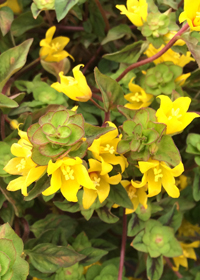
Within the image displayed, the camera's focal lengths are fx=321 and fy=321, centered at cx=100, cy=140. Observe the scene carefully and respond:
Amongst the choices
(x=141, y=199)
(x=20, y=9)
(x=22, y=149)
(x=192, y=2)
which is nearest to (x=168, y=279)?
(x=141, y=199)

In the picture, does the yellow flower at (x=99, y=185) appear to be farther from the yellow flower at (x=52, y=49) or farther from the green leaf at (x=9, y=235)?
the yellow flower at (x=52, y=49)

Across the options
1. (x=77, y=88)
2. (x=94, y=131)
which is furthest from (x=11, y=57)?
(x=94, y=131)

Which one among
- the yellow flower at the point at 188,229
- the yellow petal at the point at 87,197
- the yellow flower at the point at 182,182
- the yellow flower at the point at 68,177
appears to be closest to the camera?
the yellow flower at the point at 68,177

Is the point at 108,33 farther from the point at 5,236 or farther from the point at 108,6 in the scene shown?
the point at 5,236

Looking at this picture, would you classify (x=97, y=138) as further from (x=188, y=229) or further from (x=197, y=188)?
(x=188, y=229)

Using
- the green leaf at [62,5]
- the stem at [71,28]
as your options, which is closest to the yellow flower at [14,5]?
the stem at [71,28]

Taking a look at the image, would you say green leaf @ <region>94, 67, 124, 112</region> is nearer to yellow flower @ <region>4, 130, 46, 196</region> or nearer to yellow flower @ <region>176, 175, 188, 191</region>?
yellow flower @ <region>4, 130, 46, 196</region>

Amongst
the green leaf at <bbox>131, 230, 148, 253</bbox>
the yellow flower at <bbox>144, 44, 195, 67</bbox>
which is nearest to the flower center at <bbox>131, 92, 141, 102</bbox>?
the yellow flower at <bbox>144, 44, 195, 67</bbox>
